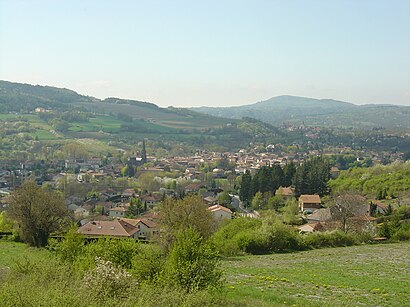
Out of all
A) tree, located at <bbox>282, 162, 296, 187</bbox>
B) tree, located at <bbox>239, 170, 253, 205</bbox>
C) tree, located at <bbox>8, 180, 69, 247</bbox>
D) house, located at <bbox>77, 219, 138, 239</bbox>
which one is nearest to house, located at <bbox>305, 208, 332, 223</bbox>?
tree, located at <bbox>239, 170, 253, 205</bbox>

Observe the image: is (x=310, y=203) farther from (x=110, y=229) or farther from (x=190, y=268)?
(x=190, y=268)

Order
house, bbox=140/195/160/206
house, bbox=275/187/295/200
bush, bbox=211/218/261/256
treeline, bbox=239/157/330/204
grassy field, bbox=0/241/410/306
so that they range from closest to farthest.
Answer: grassy field, bbox=0/241/410/306 < bush, bbox=211/218/261/256 < house, bbox=275/187/295/200 < treeline, bbox=239/157/330/204 < house, bbox=140/195/160/206

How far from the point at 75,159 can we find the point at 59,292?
122325mm

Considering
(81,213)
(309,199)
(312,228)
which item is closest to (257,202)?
(309,199)

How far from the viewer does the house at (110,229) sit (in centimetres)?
4456

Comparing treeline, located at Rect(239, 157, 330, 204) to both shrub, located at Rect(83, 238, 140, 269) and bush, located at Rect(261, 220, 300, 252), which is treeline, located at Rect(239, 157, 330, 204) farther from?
shrub, located at Rect(83, 238, 140, 269)

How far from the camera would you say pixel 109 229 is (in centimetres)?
4553

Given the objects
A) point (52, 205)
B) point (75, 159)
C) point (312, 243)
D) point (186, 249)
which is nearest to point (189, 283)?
point (186, 249)

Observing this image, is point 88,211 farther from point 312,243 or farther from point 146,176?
point 312,243

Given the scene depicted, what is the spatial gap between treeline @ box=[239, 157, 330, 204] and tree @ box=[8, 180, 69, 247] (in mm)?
42894

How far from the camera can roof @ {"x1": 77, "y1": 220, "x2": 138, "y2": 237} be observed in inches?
1753

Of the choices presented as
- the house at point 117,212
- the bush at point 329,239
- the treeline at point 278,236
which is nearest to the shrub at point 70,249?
the treeline at point 278,236

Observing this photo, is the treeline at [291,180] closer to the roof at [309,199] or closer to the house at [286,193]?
the house at [286,193]

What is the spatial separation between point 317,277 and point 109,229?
90.7 feet
